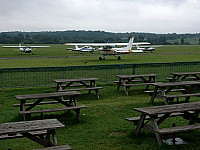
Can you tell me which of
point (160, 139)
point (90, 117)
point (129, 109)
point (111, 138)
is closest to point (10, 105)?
point (90, 117)

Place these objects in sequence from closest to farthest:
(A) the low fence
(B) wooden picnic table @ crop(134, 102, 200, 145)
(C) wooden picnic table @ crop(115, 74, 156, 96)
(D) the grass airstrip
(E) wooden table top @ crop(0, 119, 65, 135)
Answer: (E) wooden table top @ crop(0, 119, 65, 135), (B) wooden picnic table @ crop(134, 102, 200, 145), (D) the grass airstrip, (C) wooden picnic table @ crop(115, 74, 156, 96), (A) the low fence

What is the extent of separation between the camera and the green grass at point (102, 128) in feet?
20.7

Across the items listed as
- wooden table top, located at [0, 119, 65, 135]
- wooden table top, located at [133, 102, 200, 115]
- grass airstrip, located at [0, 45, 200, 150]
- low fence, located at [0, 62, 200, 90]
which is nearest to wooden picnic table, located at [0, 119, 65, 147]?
wooden table top, located at [0, 119, 65, 135]

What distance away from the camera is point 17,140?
679cm

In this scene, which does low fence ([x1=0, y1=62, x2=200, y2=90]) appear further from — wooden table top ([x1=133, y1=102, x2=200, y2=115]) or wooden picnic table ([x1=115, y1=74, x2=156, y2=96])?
wooden table top ([x1=133, y1=102, x2=200, y2=115])

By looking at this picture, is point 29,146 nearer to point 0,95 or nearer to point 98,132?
point 98,132

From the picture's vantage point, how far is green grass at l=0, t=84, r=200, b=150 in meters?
6.31

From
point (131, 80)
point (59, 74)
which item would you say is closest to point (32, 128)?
point (131, 80)

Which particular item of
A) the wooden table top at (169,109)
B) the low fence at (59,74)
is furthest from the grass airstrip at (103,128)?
the low fence at (59,74)

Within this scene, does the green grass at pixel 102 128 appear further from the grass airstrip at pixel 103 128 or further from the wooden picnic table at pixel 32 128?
the wooden picnic table at pixel 32 128

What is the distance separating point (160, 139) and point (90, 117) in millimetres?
3061

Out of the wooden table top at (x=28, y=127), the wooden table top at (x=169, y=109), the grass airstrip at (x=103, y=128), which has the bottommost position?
the grass airstrip at (x=103, y=128)

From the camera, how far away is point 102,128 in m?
7.57

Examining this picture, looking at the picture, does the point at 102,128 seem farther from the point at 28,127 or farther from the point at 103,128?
the point at 28,127
